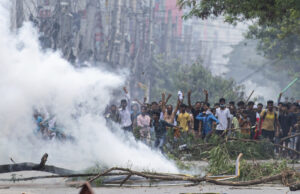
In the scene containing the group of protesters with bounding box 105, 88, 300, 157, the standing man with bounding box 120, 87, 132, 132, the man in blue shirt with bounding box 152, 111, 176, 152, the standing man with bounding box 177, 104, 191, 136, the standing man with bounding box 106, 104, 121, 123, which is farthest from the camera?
the standing man with bounding box 177, 104, 191, 136

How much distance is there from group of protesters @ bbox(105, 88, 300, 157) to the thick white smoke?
2.06 metres

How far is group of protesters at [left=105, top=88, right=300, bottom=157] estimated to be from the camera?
1347 cm

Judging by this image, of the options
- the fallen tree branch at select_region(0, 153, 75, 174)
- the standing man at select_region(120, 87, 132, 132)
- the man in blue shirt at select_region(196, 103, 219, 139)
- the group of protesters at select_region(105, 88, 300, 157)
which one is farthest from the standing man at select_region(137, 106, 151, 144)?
the fallen tree branch at select_region(0, 153, 75, 174)

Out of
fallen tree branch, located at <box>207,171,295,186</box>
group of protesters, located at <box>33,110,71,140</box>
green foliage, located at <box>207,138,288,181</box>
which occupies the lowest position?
fallen tree branch, located at <box>207,171,295,186</box>

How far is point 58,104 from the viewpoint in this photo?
33.6ft

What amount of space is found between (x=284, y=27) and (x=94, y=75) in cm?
1221

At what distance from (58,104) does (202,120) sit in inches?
194

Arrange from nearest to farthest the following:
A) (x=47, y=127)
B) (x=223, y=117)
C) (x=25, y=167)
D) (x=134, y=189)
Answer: (x=25, y=167)
(x=134, y=189)
(x=47, y=127)
(x=223, y=117)

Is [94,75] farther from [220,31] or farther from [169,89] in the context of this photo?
[220,31]

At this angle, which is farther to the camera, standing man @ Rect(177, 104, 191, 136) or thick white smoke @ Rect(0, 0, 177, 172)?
standing man @ Rect(177, 104, 191, 136)

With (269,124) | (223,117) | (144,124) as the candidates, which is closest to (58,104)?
(144,124)

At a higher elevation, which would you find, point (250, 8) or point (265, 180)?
point (250, 8)

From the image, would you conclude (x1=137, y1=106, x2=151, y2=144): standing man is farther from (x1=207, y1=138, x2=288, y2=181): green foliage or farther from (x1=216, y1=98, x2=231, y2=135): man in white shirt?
(x1=207, y1=138, x2=288, y2=181): green foliage

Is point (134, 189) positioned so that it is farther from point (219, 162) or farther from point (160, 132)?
point (160, 132)
